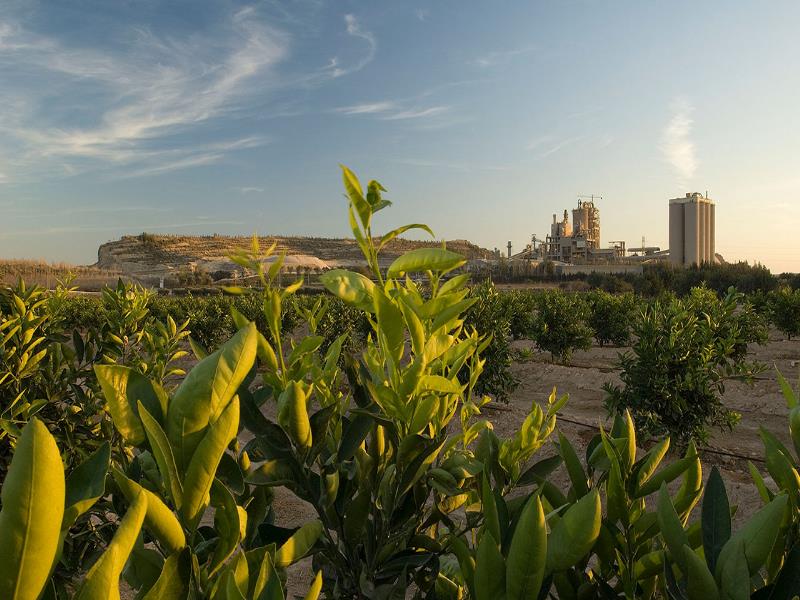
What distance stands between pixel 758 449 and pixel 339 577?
6407 millimetres

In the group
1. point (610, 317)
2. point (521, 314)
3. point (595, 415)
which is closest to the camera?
point (595, 415)

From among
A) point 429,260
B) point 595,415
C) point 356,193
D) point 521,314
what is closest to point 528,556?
point 429,260

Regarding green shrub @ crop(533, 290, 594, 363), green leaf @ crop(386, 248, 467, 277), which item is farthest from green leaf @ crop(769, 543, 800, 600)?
green shrub @ crop(533, 290, 594, 363)

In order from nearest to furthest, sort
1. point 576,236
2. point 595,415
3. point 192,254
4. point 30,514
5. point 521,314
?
point 30,514
point 595,415
point 521,314
point 192,254
point 576,236

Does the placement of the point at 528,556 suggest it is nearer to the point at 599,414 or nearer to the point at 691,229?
the point at 599,414

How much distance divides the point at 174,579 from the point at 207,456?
135 mm

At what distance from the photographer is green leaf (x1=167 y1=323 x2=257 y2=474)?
1.71ft

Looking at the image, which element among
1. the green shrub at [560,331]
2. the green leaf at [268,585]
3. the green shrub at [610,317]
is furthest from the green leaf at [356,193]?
the green shrub at [610,317]

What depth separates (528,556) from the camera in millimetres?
563

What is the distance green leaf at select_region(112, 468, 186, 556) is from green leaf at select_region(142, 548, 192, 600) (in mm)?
12

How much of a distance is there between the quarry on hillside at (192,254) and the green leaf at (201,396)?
165 feet

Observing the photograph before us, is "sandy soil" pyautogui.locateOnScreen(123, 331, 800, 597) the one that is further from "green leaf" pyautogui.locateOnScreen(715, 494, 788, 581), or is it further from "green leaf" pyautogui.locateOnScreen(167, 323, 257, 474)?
"green leaf" pyautogui.locateOnScreen(167, 323, 257, 474)

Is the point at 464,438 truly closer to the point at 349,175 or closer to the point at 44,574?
the point at 349,175

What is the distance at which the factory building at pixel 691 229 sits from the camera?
45750mm
